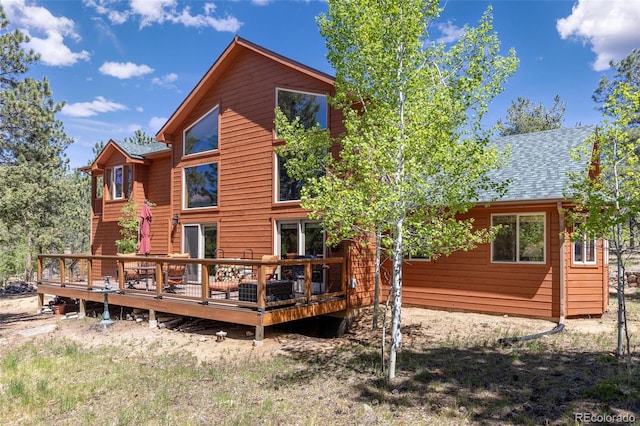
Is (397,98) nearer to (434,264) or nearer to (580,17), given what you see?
(434,264)

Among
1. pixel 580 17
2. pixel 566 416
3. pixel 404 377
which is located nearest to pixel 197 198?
pixel 404 377

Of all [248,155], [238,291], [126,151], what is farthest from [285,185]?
[126,151]

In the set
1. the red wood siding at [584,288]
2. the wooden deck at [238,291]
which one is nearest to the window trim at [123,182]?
the wooden deck at [238,291]

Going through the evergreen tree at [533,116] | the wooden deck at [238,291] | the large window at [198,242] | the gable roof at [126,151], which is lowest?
the wooden deck at [238,291]

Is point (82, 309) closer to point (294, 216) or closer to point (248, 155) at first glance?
point (248, 155)

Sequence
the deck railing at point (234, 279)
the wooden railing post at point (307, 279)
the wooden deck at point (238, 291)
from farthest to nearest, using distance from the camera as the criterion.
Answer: the wooden railing post at point (307, 279) < the deck railing at point (234, 279) < the wooden deck at point (238, 291)

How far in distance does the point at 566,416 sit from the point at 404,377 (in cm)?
213

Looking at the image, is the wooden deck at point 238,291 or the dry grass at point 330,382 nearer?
the dry grass at point 330,382

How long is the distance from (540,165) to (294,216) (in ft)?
21.6

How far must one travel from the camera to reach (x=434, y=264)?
10969mm

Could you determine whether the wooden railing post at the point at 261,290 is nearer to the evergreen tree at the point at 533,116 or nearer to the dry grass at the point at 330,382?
the dry grass at the point at 330,382

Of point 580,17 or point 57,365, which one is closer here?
point 57,365

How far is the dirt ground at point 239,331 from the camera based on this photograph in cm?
836

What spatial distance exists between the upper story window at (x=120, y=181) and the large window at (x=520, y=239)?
13753mm
